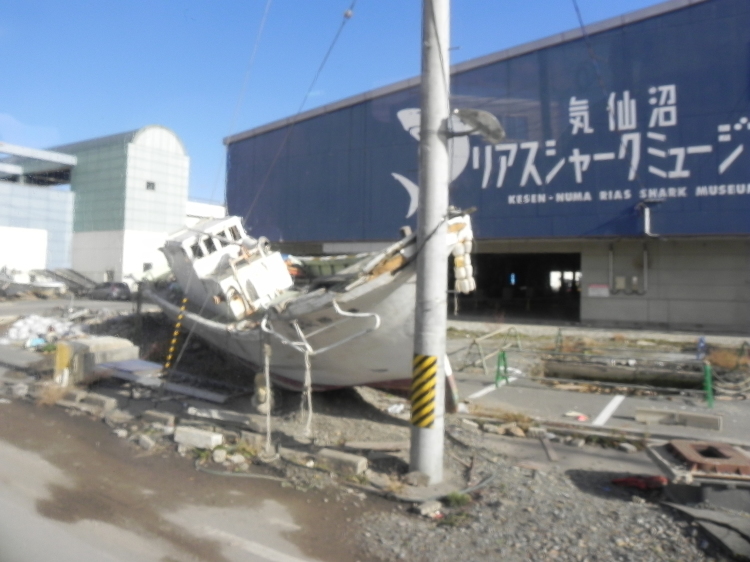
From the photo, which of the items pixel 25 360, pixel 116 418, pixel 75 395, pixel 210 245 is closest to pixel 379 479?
pixel 116 418

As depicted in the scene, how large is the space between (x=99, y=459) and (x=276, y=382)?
3222mm

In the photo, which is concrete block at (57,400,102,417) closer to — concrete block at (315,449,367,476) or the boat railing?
the boat railing

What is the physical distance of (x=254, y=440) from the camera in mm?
7465

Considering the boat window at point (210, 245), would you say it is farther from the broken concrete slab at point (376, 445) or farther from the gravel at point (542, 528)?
the gravel at point (542, 528)

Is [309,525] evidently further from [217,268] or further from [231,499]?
[217,268]

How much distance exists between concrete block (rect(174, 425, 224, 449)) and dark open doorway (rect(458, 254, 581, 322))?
18.6m

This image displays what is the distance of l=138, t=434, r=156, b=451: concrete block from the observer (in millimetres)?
7495

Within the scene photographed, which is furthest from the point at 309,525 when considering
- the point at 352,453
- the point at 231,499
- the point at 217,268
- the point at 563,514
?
the point at 217,268

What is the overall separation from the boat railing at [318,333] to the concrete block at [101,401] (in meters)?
2.78

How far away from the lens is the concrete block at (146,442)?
7.49m

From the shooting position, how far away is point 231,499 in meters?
5.95

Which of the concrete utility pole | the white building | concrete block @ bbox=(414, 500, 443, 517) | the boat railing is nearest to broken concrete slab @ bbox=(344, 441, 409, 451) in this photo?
the concrete utility pole

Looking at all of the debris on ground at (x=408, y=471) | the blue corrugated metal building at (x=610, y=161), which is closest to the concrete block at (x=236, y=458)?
the debris on ground at (x=408, y=471)

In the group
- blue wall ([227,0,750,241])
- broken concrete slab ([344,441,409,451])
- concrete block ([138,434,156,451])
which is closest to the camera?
broken concrete slab ([344,441,409,451])
